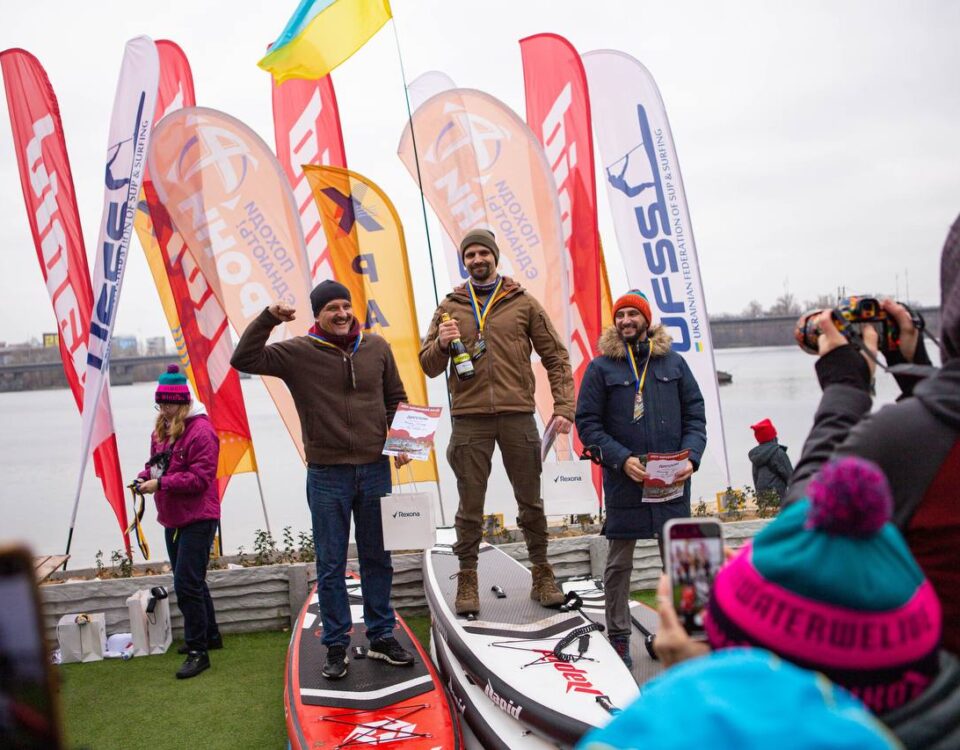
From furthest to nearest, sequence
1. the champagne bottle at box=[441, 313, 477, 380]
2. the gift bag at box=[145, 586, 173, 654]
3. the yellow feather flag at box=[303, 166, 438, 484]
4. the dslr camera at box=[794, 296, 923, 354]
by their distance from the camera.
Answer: the yellow feather flag at box=[303, 166, 438, 484]
the gift bag at box=[145, 586, 173, 654]
the champagne bottle at box=[441, 313, 477, 380]
the dslr camera at box=[794, 296, 923, 354]

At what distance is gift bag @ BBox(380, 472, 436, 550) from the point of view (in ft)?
11.3

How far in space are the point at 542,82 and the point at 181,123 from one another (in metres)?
2.92

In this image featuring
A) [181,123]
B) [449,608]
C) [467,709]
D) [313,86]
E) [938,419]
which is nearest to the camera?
[938,419]

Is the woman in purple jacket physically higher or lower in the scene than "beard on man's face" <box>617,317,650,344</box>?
lower

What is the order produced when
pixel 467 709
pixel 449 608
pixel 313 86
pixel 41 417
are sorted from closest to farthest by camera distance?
pixel 467 709
pixel 449 608
pixel 313 86
pixel 41 417

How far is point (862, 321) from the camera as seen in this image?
4.91 ft

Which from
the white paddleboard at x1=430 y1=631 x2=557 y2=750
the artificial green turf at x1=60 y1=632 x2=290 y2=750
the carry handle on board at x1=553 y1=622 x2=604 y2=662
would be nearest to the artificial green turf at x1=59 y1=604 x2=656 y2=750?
the artificial green turf at x1=60 y1=632 x2=290 y2=750

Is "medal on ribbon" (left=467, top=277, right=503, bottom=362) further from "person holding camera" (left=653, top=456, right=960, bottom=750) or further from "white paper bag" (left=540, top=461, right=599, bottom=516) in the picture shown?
"person holding camera" (left=653, top=456, right=960, bottom=750)

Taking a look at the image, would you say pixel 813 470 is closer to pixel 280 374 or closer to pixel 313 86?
pixel 280 374

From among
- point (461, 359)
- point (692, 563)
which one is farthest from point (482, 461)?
point (692, 563)

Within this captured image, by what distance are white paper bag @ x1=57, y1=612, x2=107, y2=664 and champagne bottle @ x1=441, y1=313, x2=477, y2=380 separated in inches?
103

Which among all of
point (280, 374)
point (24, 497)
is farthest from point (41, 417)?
point (280, 374)

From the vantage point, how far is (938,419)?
1.13m

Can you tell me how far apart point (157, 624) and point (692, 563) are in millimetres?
4086
